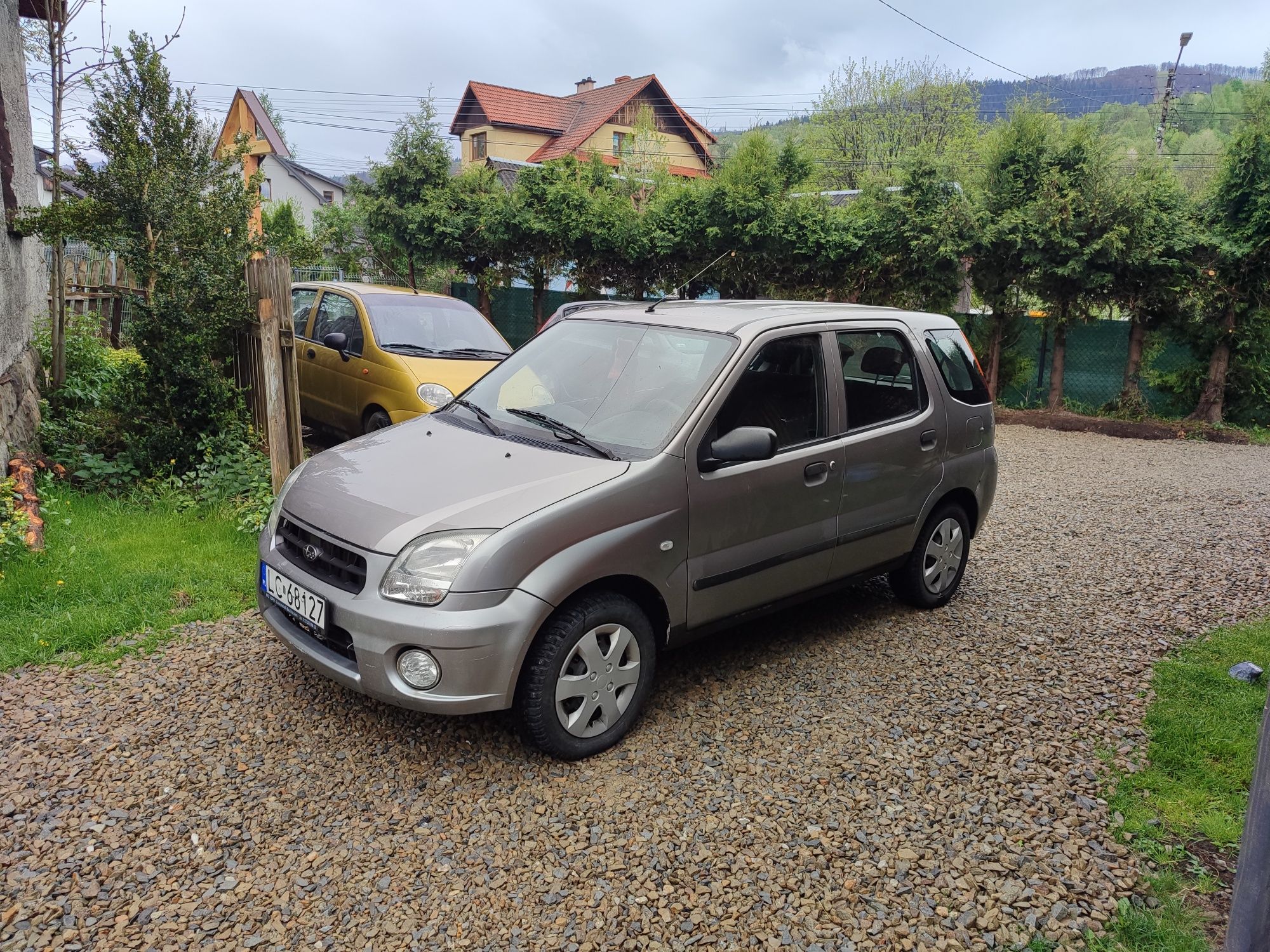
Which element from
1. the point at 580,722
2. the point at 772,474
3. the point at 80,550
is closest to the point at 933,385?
the point at 772,474

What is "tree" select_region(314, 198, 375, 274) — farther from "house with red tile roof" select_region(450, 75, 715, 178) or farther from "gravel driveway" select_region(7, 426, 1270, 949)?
"house with red tile roof" select_region(450, 75, 715, 178)

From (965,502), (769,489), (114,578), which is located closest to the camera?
(769,489)

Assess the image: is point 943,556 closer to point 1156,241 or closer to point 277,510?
point 277,510

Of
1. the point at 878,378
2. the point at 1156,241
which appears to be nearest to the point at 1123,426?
the point at 1156,241

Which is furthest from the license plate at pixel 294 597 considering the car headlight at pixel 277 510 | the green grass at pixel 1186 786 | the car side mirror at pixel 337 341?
the car side mirror at pixel 337 341

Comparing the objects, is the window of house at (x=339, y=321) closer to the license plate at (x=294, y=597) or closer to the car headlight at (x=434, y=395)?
the car headlight at (x=434, y=395)

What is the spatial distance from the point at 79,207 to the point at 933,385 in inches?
245

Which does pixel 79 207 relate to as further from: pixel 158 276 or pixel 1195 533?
pixel 1195 533

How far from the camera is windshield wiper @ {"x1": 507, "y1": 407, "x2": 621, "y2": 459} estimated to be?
389 centimetres

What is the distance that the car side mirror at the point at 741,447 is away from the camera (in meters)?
3.89

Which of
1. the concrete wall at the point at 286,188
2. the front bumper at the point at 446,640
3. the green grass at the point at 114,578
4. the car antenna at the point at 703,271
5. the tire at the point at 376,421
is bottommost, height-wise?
the green grass at the point at 114,578

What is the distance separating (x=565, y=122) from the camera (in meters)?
44.5

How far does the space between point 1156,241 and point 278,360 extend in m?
12.7

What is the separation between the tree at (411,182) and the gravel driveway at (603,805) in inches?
577
